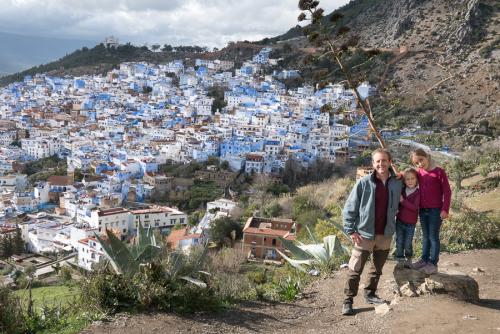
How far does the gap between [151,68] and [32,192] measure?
44478 millimetres

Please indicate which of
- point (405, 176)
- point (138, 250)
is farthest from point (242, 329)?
point (405, 176)

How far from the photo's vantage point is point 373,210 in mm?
3562

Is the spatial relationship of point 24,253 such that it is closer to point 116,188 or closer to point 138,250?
point 116,188

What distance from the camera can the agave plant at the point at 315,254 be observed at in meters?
5.40

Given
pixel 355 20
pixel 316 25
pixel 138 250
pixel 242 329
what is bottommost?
pixel 242 329

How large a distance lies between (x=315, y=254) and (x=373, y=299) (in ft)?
5.52

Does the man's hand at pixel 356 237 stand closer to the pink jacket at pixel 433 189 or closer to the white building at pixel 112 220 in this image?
the pink jacket at pixel 433 189

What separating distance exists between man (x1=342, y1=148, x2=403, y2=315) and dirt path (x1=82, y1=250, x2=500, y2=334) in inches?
13.4

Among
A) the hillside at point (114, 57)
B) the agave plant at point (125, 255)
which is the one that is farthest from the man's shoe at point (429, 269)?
the hillside at point (114, 57)

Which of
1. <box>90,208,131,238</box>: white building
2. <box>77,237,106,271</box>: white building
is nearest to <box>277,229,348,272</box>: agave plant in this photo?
<box>77,237,106,271</box>: white building

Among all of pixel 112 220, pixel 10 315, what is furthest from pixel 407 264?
pixel 112 220

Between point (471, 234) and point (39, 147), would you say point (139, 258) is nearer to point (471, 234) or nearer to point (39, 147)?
point (471, 234)

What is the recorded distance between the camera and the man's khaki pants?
3658 mm

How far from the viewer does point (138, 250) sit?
4199mm
